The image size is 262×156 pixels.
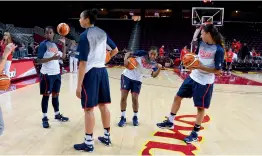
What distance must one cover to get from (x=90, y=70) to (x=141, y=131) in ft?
5.43

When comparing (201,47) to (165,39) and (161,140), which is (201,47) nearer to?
(161,140)

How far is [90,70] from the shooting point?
12.1 feet

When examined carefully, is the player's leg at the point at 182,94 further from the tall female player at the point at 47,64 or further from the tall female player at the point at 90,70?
the tall female player at the point at 47,64

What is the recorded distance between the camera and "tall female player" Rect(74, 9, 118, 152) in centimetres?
352

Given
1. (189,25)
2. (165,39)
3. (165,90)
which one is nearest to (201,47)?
(165,90)

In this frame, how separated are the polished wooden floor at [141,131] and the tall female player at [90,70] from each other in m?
0.58

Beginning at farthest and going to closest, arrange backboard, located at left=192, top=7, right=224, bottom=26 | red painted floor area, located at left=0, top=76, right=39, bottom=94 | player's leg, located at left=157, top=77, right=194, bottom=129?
1. backboard, located at left=192, top=7, right=224, bottom=26
2. red painted floor area, located at left=0, top=76, right=39, bottom=94
3. player's leg, located at left=157, top=77, right=194, bottom=129

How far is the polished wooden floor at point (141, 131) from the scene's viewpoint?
395 centimetres

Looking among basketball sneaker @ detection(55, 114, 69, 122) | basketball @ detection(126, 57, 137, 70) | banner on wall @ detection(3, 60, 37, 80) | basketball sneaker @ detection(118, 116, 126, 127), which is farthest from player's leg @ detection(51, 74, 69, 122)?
banner on wall @ detection(3, 60, 37, 80)

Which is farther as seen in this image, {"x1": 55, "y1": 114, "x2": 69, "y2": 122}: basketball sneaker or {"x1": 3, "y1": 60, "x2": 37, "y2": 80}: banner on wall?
{"x1": 3, "y1": 60, "x2": 37, "y2": 80}: banner on wall

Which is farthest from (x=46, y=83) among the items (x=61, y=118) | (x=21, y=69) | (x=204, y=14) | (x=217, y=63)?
(x=204, y=14)

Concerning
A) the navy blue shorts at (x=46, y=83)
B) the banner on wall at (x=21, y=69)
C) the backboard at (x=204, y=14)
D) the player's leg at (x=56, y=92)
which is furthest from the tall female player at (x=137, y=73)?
the backboard at (x=204, y=14)

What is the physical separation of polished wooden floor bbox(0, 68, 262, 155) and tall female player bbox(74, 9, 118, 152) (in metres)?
0.58

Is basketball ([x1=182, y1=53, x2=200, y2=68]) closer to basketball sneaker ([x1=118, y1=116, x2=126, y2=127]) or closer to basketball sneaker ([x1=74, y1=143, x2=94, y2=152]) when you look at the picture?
basketball sneaker ([x1=118, y1=116, x2=126, y2=127])
